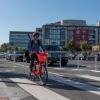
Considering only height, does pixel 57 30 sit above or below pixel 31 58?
above

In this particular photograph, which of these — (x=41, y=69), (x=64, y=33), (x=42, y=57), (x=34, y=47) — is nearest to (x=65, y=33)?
(x=64, y=33)

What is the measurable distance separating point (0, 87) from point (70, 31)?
6702 inches

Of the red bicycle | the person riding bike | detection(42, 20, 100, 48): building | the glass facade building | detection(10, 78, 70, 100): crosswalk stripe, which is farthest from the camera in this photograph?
detection(42, 20, 100, 48): building

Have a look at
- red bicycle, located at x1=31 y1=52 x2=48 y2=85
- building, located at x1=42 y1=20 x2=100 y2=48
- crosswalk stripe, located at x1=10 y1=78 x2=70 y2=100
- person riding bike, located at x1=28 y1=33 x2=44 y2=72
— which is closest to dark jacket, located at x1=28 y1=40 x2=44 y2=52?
person riding bike, located at x1=28 y1=33 x2=44 y2=72

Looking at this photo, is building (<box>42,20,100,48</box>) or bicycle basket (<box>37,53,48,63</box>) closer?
bicycle basket (<box>37,53,48,63</box>)

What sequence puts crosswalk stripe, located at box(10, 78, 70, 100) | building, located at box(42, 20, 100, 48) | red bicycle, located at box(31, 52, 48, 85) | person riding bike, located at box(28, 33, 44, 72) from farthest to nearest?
building, located at box(42, 20, 100, 48) < person riding bike, located at box(28, 33, 44, 72) < red bicycle, located at box(31, 52, 48, 85) < crosswalk stripe, located at box(10, 78, 70, 100)

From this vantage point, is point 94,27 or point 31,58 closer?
point 31,58

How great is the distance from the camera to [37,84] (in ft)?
40.1

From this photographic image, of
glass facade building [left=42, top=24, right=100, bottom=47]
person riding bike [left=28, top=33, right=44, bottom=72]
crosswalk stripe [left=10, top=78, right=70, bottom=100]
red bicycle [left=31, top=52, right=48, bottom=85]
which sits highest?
glass facade building [left=42, top=24, right=100, bottom=47]

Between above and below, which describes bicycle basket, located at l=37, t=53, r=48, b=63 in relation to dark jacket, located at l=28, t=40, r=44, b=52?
below

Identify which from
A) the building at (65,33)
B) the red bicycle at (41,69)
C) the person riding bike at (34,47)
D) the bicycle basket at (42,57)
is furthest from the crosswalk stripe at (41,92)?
the building at (65,33)

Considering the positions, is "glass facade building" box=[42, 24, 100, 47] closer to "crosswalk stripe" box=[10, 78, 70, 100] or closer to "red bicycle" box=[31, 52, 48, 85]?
"red bicycle" box=[31, 52, 48, 85]

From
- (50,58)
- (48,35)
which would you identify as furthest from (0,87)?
(48,35)

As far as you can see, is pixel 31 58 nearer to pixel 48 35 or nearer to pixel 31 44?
pixel 31 44
